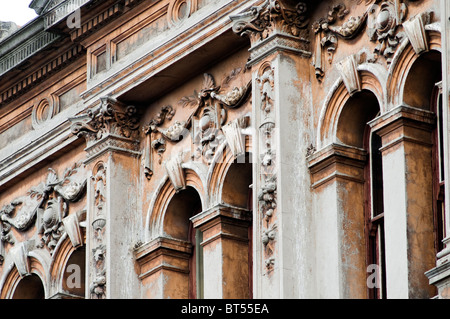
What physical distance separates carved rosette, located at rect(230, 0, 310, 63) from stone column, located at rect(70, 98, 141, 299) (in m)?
3.44

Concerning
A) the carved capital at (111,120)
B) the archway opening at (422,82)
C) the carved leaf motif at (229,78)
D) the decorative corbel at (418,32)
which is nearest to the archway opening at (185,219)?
the carved capital at (111,120)

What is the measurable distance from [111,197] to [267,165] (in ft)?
13.5

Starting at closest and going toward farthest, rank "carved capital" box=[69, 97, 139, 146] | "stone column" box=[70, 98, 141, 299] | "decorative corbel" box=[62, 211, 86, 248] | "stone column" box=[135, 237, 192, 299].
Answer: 1. "stone column" box=[135, 237, 192, 299]
2. "stone column" box=[70, 98, 141, 299]
3. "carved capital" box=[69, 97, 139, 146]
4. "decorative corbel" box=[62, 211, 86, 248]

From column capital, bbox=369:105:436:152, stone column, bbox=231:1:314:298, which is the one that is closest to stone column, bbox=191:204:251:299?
stone column, bbox=231:1:314:298

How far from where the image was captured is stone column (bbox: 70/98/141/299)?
32094 millimetres

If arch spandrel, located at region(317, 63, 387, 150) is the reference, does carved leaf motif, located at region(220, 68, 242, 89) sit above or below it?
above

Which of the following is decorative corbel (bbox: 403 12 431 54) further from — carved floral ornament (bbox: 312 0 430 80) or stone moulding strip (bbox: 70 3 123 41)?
stone moulding strip (bbox: 70 3 123 41)

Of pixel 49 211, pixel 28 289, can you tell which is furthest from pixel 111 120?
pixel 28 289

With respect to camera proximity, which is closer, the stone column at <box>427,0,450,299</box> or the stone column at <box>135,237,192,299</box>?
the stone column at <box>427,0,450,299</box>

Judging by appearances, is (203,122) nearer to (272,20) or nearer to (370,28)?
(272,20)

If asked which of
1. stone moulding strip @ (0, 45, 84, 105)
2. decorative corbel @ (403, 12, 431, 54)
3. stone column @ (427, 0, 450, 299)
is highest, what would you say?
stone moulding strip @ (0, 45, 84, 105)

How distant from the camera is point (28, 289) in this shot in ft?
116

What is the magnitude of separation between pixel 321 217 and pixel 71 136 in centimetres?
700
